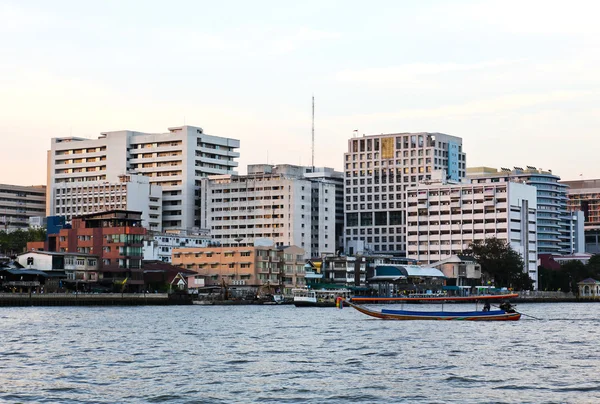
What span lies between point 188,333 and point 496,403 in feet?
176

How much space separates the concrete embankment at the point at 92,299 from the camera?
165875mm

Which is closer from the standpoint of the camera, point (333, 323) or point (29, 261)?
point (333, 323)

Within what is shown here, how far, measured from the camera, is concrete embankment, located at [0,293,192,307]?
544ft

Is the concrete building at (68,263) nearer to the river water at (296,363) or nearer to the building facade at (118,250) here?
the building facade at (118,250)

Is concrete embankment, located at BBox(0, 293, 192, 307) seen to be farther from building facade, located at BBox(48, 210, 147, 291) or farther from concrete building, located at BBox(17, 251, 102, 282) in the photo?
concrete building, located at BBox(17, 251, 102, 282)

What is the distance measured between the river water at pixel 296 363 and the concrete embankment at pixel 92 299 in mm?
47070

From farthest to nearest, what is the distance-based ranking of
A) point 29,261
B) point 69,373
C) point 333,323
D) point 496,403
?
point 29,261 < point 333,323 < point 69,373 < point 496,403

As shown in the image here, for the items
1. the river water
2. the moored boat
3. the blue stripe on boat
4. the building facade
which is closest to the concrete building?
the building facade

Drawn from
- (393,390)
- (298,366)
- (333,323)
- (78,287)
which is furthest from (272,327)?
(78,287)

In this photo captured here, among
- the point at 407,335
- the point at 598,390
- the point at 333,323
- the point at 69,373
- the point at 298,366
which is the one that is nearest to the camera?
the point at 598,390

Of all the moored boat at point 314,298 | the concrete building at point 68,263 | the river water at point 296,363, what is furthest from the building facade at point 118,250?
the river water at point 296,363

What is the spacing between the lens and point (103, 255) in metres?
197

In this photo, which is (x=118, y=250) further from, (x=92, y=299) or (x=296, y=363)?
(x=296, y=363)

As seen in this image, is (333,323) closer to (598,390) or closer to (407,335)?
(407,335)
